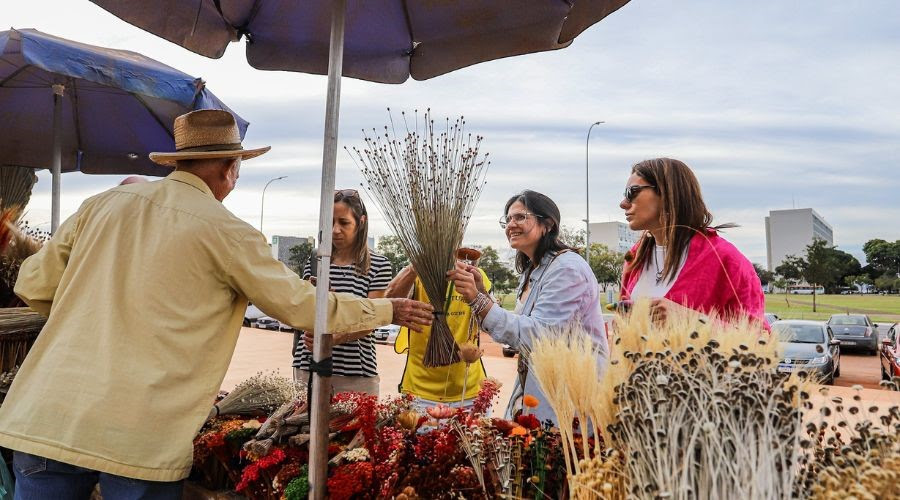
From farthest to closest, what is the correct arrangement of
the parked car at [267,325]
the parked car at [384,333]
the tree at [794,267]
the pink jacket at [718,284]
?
the tree at [794,267], the parked car at [267,325], the parked car at [384,333], the pink jacket at [718,284]

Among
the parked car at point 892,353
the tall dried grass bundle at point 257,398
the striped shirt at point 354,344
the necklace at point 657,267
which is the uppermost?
the necklace at point 657,267

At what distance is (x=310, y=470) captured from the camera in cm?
166

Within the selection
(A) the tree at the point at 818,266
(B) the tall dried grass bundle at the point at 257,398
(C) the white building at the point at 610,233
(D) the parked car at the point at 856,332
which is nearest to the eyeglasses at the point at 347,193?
(B) the tall dried grass bundle at the point at 257,398

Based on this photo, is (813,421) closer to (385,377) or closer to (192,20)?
(192,20)

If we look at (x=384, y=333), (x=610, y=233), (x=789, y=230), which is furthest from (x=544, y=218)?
(x=789, y=230)

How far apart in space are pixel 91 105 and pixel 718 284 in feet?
13.7

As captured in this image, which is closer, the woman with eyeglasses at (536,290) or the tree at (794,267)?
the woman with eyeglasses at (536,290)

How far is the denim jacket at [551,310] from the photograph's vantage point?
2.10m

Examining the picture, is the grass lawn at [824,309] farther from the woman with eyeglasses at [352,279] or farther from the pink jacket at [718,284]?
the pink jacket at [718,284]

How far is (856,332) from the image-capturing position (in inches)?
702

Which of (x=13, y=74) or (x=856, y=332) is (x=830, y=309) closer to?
(x=856, y=332)

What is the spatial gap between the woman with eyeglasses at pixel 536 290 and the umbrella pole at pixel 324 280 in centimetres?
46

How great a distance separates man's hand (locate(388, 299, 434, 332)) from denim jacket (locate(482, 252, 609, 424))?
30cm

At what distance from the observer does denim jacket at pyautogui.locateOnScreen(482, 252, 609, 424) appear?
6.90 feet
